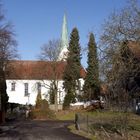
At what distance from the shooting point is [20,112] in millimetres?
70250

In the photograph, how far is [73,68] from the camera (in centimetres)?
8106

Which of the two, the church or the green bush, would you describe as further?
the church

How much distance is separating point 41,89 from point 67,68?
19236 mm

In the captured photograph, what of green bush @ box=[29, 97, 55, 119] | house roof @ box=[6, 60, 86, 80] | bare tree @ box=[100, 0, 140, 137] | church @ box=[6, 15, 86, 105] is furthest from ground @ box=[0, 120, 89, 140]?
church @ box=[6, 15, 86, 105]

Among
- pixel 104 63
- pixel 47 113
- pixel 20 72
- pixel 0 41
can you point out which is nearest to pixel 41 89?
pixel 20 72

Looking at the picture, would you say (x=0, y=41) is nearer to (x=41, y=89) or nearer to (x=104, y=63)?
(x=104, y=63)

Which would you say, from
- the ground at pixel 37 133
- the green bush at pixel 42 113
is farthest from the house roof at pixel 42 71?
the ground at pixel 37 133

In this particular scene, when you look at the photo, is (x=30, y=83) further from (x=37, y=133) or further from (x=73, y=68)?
(x=37, y=133)

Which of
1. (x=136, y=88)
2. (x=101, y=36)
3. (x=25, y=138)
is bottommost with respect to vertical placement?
(x=25, y=138)

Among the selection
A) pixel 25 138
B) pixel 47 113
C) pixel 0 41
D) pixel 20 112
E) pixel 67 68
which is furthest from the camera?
pixel 67 68

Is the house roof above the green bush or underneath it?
above

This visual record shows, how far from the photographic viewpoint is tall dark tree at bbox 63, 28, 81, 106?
80.2 metres

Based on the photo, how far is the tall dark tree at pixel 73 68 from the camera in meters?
80.2

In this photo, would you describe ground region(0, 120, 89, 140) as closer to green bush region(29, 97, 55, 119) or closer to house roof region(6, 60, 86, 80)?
green bush region(29, 97, 55, 119)
